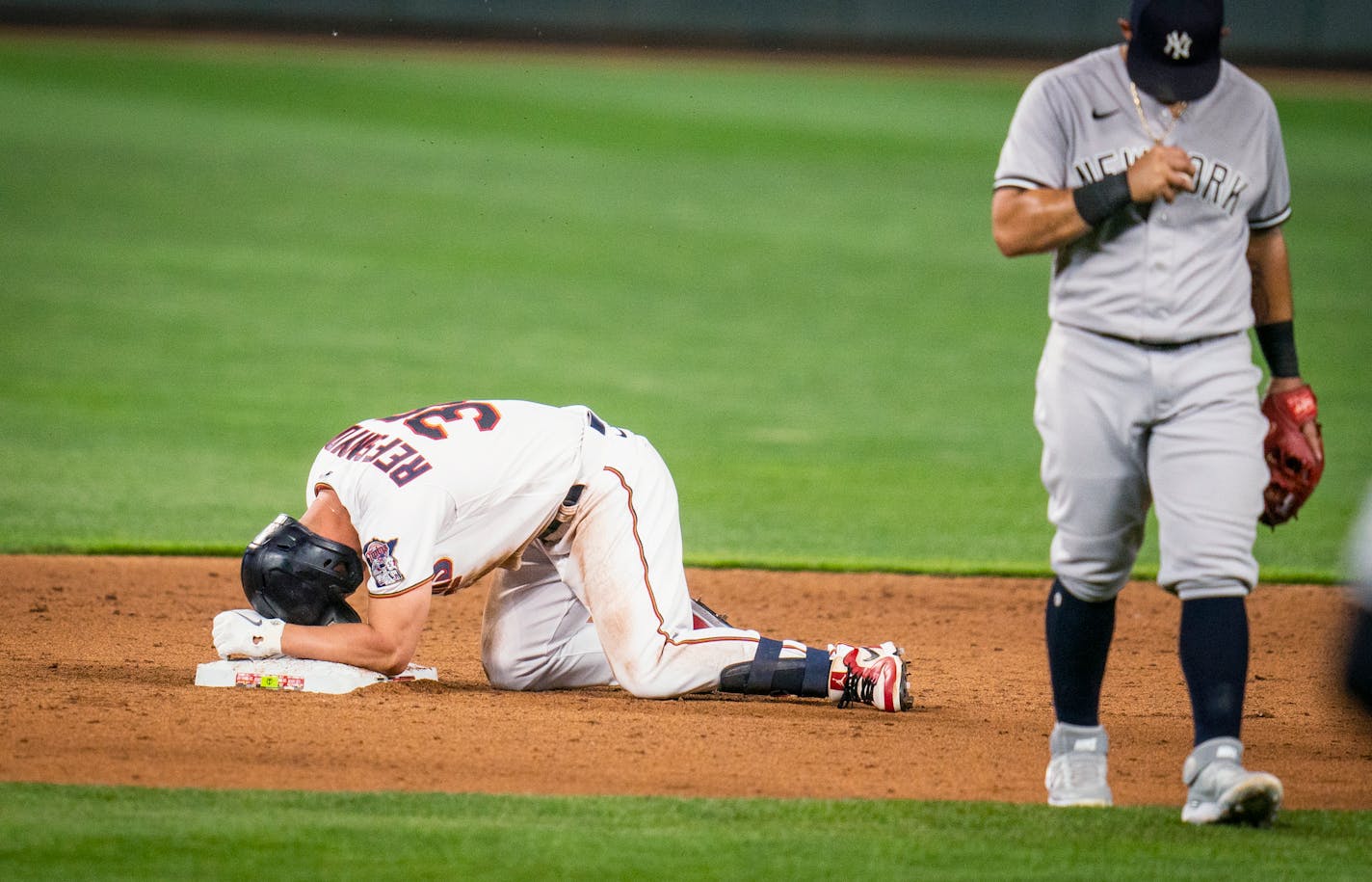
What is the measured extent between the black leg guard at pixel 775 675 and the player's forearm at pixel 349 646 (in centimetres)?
102

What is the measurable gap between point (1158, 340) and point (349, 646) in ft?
8.24

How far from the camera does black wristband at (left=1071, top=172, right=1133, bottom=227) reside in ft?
13.5

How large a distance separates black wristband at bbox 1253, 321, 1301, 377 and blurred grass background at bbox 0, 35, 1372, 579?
382cm

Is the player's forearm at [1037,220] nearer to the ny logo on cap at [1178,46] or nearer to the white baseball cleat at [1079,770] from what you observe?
the ny logo on cap at [1178,46]

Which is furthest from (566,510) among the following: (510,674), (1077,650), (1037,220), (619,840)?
(1037,220)

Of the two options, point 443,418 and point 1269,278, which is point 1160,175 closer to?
point 1269,278

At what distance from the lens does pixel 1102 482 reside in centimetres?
418

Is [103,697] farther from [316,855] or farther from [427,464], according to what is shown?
[316,855]

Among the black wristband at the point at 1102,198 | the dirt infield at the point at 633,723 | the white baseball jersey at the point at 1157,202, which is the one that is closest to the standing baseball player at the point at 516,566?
the dirt infield at the point at 633,723

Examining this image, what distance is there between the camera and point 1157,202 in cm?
421

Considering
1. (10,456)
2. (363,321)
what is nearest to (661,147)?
(363,321)

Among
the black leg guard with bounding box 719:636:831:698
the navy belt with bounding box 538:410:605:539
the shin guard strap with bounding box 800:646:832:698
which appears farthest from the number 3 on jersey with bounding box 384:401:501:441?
the shin guard strap with bounding box 800:646:832:698

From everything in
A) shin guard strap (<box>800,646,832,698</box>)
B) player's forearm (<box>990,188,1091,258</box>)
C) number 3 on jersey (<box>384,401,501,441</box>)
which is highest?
player's forearm (<box>990,188,1091,258</box>)

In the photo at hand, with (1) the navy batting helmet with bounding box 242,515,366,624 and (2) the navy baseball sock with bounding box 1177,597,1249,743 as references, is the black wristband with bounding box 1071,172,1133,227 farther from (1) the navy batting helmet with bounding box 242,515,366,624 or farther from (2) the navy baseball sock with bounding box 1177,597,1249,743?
(1) the navy batting helmet with bounding box 242,515,366,624
